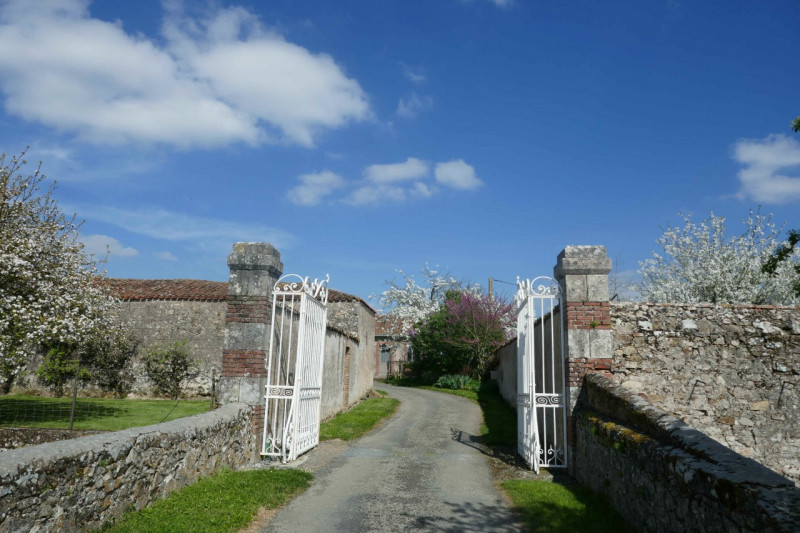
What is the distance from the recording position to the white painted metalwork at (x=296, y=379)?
8.63 meters

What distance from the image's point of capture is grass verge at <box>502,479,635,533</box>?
5420mm

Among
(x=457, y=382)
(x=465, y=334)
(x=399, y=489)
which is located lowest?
(x=399, y=489)

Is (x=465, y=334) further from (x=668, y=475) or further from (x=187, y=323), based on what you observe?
(x=668, y=475)

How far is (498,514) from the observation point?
6.04m

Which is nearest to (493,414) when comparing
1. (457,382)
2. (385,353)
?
(457,382)

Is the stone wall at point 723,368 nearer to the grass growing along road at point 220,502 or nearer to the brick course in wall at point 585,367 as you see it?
the brick course in wall at point 585,367

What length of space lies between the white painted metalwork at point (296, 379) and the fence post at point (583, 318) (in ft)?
13.4

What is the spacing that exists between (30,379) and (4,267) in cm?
1031

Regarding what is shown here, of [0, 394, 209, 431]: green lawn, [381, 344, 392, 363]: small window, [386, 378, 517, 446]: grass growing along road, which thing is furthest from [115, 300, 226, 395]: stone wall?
[381, 344, 392, 363]: small window

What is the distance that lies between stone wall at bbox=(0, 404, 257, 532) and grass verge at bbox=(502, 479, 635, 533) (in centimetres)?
371

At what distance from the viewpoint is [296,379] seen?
8.68 metres

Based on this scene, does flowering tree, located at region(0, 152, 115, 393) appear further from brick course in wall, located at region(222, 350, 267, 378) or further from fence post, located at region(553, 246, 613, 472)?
fence post, located at region(553, 246, 613, 472)

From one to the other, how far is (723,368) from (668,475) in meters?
4.43

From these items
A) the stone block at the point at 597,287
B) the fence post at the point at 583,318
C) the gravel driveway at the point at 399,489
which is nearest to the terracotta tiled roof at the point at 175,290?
the gravel driveway at the point at 399,489
